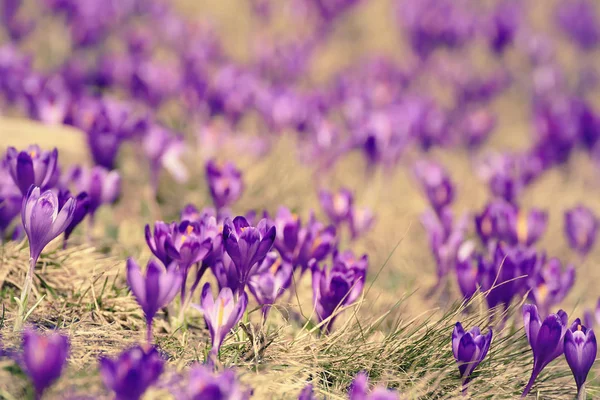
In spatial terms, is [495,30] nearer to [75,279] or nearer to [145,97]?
[145,97]

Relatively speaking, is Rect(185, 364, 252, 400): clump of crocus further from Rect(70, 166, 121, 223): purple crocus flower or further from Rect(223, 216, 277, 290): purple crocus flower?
Rect(70, 166, 121, 223): purple crocus flower

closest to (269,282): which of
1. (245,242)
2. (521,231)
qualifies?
(245,242)

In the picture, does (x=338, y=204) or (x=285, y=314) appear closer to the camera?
(x=285, y=314)

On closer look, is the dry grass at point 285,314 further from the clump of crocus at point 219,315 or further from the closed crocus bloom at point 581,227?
the closed crocus bloom at point 581,227

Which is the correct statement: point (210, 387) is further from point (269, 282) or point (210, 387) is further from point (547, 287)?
point (547, 287)

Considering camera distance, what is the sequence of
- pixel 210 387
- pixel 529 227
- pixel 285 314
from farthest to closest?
pixel 529 227, pixel 285 314, pixel 210 387

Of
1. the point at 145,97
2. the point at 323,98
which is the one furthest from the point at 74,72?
the point at 323,98

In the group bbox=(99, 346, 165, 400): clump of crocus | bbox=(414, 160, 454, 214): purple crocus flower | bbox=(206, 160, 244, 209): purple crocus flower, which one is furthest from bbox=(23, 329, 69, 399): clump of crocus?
bbox=(414, 160, 454, 214): purple crocus flower
